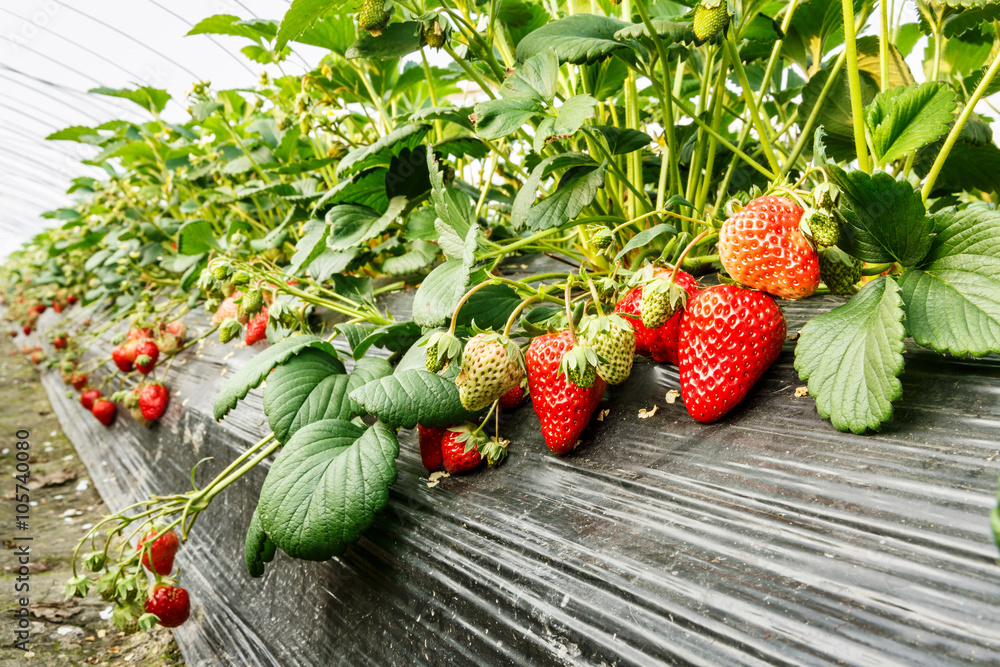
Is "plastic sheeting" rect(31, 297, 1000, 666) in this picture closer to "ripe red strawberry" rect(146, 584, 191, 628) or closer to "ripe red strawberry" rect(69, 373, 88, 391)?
"ripe red strawberry" rect(146, 584, 191, 628)

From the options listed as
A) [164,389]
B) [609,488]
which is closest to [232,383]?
[609,488]

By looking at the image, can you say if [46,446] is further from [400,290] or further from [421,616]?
[421,616]

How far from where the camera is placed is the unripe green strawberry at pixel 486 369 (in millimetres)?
660

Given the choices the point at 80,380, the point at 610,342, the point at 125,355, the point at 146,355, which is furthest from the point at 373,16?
the point at 80,380

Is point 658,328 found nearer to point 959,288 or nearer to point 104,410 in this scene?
point 959,288

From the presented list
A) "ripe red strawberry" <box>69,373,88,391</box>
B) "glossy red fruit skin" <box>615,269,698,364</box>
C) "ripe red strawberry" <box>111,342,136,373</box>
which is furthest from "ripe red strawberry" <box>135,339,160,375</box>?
"glossy red fruit skin" <box>615,269,698,364</box>

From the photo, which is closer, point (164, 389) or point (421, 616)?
point (421, 616)

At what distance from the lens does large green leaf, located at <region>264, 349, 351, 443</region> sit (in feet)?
2.49

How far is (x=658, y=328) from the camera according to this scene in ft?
2.25

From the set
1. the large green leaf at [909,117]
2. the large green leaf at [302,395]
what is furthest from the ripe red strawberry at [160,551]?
the large green leaf at [909,117]

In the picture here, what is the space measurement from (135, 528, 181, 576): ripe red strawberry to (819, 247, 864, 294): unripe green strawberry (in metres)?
0.94

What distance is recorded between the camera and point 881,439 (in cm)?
52

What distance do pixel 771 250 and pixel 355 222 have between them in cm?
73

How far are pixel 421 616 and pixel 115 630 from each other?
78cm
